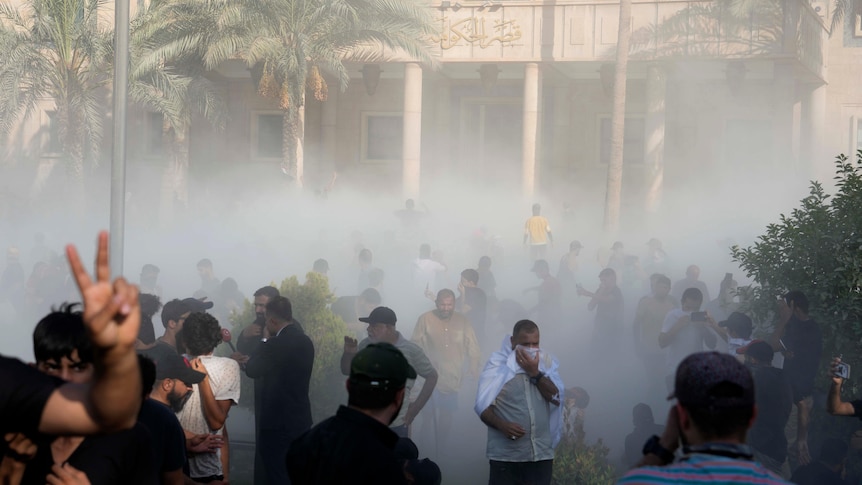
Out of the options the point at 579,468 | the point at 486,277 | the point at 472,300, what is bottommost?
the point at 579,468

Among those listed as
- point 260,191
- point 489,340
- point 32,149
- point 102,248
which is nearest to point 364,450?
point 102,248

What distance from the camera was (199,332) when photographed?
5172 mm

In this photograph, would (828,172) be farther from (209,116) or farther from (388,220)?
(209,116)

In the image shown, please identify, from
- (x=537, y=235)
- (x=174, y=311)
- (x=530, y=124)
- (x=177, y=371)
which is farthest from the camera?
(x=530, y=124)

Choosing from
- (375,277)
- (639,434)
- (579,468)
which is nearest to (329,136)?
(375,277)

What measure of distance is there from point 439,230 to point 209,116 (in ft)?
22.0

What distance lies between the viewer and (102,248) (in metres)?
1.98

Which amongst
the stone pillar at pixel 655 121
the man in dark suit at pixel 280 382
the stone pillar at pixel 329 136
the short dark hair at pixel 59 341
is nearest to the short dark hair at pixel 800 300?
the man in dark suit at pixel 280 382

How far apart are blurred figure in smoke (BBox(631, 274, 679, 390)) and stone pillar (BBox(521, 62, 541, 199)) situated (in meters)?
15.1

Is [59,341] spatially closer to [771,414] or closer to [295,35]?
[771,414]

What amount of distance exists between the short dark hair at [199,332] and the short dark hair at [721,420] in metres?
3.24

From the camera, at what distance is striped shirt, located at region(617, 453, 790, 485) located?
236cm

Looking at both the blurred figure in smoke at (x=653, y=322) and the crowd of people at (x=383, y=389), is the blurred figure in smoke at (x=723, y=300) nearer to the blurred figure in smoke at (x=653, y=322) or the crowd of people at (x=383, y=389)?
the crowd of people at (x=383, y=389)

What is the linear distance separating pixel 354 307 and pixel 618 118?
13.8 m
